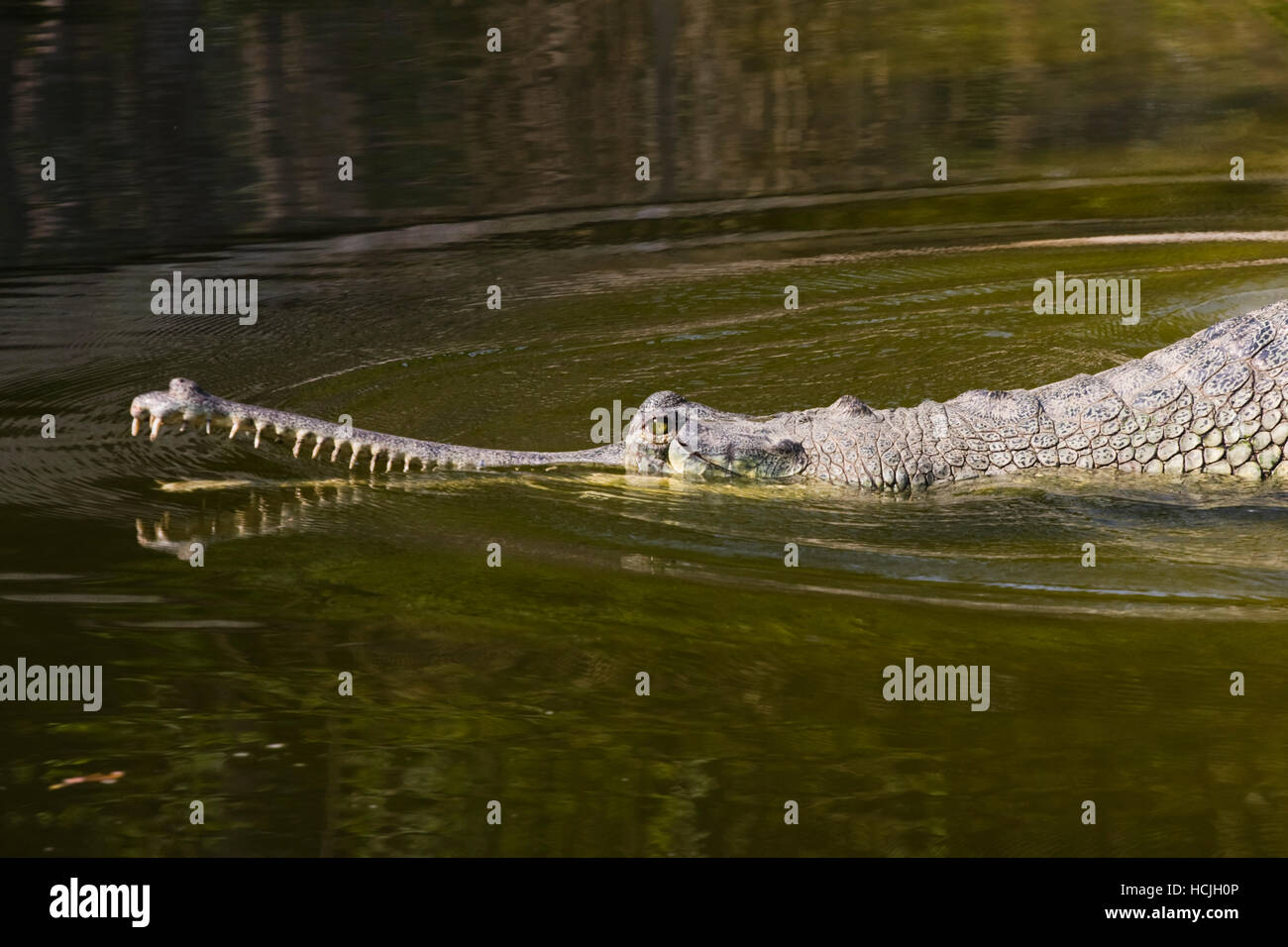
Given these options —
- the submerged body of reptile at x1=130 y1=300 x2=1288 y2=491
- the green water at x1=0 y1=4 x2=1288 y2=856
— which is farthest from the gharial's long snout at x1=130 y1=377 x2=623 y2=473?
the green water at x1=0 y1=4 x2=1288 y2=856

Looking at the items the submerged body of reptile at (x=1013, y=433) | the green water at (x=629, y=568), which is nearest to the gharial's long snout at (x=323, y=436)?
the submerged body of reptile at (x=1013, y=433)

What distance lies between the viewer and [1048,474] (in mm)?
9195

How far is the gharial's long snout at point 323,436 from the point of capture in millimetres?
8117

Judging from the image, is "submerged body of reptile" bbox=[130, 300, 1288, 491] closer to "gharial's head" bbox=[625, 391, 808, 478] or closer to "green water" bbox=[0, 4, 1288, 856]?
"gharial's head" bbox=[625, 391, 808, 478]

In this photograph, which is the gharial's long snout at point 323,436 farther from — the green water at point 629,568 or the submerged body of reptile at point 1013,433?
the green water at point 629,568

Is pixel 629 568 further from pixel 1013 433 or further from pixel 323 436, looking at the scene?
pixel 1013 433

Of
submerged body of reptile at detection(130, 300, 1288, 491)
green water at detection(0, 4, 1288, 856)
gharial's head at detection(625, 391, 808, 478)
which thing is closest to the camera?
green water at detection(0, 4, 1288, 856)

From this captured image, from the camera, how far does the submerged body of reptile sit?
9.02 meters

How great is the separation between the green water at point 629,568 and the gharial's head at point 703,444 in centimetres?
18

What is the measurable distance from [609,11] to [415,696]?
59.4ft

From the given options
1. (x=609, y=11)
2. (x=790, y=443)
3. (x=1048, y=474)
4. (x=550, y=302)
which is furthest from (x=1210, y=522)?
(x=609, y=11)

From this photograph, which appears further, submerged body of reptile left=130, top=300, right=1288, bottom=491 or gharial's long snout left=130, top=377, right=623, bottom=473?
submerged body of reptile left=130, top=300, right=1288, bottom=491

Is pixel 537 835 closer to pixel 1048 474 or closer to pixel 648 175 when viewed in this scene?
pixel 1048 474

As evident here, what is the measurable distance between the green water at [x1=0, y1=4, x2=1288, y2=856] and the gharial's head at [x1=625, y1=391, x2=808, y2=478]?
180mm
